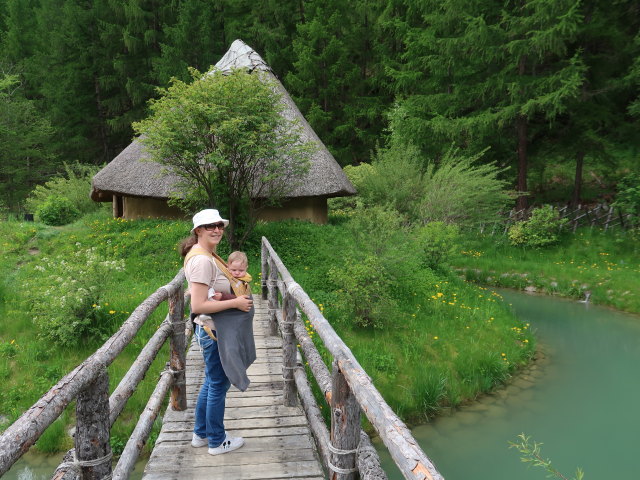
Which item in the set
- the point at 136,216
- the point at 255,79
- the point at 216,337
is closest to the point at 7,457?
the point at 216,337

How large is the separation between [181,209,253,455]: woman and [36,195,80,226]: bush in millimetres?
14876

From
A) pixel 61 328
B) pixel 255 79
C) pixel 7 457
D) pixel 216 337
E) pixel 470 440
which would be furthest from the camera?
pixel 255 79

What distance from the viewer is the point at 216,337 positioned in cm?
307

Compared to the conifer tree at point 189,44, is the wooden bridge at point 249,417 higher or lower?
lower

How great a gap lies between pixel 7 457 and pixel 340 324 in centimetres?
655

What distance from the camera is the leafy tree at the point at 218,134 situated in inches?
374


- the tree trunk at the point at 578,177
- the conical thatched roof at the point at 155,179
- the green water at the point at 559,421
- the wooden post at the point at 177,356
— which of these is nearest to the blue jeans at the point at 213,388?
the wooden post at the point at 177,356

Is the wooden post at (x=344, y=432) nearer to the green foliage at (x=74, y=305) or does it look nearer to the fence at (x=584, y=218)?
the green foliage at (x=74, y=305)

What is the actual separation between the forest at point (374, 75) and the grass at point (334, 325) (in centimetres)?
820

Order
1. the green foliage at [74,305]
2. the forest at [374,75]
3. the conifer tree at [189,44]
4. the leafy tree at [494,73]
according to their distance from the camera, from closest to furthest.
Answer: the green foliage at [74,305], the leafy tree at [494,73], the forest at [374,75], the conifer tree at [189,44]

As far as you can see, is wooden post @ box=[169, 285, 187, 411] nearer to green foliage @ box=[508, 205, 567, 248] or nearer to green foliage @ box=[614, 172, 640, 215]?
green foliage @ box=[508, 205, 567, 248]

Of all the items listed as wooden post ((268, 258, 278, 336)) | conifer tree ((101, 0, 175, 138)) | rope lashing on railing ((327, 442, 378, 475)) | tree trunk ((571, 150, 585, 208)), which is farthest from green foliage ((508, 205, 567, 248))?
conifer tree ((101, 0, 175, 138))

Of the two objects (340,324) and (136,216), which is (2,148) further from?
(340,324)

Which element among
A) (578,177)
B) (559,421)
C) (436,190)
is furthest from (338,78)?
(559,421)
